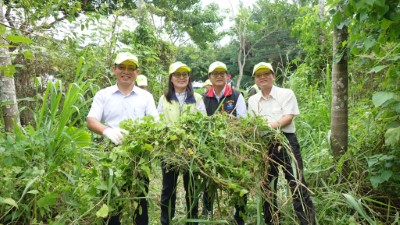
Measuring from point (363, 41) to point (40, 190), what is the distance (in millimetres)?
2263

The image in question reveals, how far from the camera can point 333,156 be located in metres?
3.08

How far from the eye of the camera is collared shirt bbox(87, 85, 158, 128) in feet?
8.26

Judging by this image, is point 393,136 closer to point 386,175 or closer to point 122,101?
point 386,175

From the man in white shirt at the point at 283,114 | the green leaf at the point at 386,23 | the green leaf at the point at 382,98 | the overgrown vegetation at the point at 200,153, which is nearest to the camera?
the overgrown vegetation at the point at 200,153

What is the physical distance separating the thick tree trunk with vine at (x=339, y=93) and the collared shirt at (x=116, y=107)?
1519 mm

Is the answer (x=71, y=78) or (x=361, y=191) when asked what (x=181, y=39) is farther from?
(x=361, y=191)

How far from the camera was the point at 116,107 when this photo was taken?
2527mm

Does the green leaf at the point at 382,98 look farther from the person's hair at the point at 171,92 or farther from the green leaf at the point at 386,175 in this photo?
the person's hair at the point at 171,92

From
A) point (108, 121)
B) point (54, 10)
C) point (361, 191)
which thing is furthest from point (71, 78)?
point (361, 191)

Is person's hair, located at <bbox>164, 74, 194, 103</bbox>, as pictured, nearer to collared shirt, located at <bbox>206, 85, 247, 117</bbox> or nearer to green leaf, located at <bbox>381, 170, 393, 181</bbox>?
collared shirt, located at <bbox>206, 85, 247, 117</bbox>

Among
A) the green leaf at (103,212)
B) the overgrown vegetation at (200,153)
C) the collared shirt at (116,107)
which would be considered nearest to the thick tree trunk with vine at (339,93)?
the overgrown vegetation at (200,153)

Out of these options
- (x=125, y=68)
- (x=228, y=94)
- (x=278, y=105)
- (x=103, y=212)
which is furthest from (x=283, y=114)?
(x=103, y=212)

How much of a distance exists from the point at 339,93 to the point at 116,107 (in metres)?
1.80

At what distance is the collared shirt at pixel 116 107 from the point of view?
8.26ft
